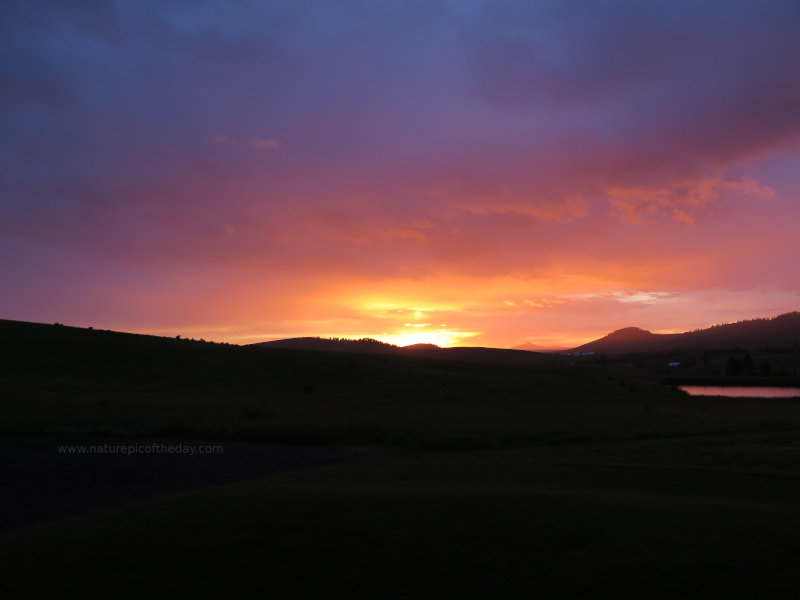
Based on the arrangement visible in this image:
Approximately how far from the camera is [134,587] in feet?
22.8

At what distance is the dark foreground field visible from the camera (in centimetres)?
708

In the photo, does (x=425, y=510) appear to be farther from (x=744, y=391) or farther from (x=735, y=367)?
(x=735, y=367)

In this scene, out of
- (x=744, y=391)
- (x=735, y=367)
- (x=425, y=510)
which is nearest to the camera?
(x=425, y=510)

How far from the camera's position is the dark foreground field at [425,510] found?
7.08 meters

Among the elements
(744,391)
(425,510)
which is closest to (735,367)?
(744,391)

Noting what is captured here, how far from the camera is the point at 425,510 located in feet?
30.4

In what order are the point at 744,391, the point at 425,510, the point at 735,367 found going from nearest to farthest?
the point at 425,510 → the point at 744,391 → the point at 735,367

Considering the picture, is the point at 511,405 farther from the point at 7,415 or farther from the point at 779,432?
the point at 7,415

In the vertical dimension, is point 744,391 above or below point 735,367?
below

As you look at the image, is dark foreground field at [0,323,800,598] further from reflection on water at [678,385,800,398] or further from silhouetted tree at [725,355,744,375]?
silhouetted tree at [725,355,744,375]

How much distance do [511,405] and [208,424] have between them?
59.2 ft

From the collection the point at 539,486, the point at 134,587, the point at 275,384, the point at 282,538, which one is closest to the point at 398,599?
the point at 282,538

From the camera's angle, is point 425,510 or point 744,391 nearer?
point 425,510

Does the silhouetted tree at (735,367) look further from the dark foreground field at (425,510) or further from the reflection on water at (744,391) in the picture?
the dark foreground field at (425,510)
